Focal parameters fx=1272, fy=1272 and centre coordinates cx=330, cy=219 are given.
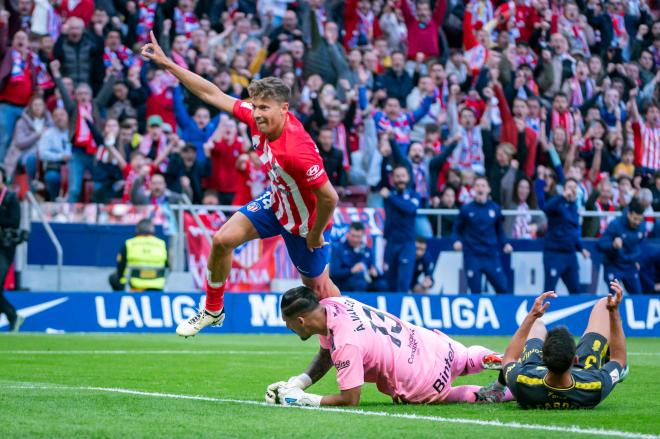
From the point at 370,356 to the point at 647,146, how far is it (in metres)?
19.2

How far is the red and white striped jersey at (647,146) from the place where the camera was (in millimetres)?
27406

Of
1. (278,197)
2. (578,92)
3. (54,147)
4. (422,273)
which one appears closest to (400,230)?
(422,273)

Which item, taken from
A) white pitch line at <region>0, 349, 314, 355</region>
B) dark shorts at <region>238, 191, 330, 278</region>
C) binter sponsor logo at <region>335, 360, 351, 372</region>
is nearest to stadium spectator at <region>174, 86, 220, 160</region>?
white pitch line at <region>0, 349, 314, 355</region>

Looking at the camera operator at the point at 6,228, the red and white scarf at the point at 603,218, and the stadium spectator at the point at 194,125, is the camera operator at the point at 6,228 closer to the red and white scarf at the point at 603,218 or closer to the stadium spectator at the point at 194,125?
the stadium spectator at the point at 194,125

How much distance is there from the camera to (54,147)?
2161cm

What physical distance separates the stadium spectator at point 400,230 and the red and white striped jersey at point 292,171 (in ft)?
35.3

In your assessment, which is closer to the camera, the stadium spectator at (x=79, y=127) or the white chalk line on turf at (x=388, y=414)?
the white chalk line on turf at (x=388, y=414)

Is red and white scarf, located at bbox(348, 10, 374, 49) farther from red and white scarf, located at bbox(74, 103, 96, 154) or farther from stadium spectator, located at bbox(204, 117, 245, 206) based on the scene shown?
red and white scarf, located at bbox(74, 103, 96, 154)

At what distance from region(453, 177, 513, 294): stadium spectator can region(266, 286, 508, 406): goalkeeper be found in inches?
469

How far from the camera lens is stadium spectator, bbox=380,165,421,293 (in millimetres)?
21719

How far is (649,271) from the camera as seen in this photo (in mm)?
24156

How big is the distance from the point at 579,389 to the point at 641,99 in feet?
69.2

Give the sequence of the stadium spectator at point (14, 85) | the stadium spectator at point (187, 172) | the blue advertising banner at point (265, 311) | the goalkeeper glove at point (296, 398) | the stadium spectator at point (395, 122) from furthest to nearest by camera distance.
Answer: the stadium spectator at point (395, 122) < the stadium spectator at point (187, 172) < the stadium spectator at point (14, 85) < the blue advertising banner at point (265, 311) < the goalkeeper glove at point (296, 398)

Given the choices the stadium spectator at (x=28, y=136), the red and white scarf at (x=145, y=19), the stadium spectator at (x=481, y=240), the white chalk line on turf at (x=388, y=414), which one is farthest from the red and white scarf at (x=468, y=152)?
the white chalk line on turf at (x=388, y=414)
